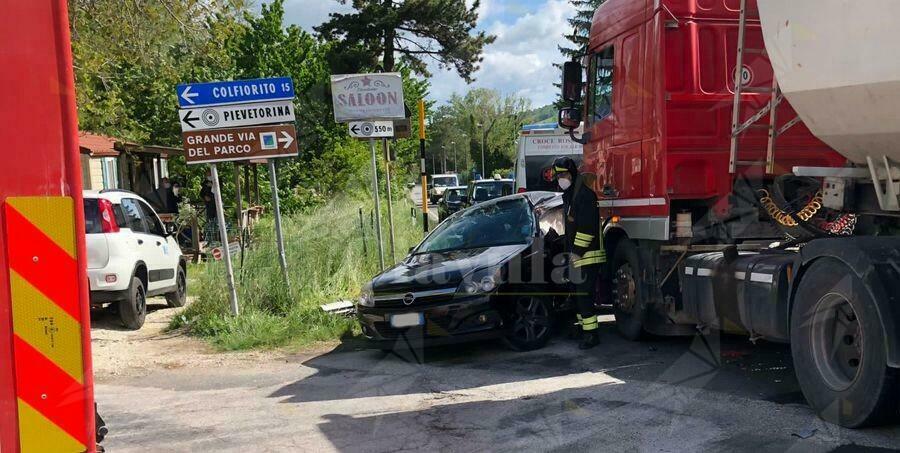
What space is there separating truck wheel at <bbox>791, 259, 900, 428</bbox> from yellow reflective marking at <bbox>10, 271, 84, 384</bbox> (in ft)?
12.6

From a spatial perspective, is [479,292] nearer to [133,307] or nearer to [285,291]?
[285,291]

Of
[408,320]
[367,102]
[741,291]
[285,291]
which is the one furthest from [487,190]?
[741,291]

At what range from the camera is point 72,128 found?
2336 millimetres

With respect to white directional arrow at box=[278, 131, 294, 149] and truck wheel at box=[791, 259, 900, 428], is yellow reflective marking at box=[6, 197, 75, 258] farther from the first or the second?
white directional arrow at box=[278, 131, 294, 149]

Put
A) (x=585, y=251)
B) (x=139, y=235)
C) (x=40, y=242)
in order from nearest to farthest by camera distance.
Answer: (x=40, y=242)
(x=585, y=251)
(x=139, y=235)

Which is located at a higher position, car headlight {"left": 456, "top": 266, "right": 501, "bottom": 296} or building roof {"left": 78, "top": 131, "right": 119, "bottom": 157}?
building roof {"left": 78, "top": 131, "right": 119, "bottom": 157}

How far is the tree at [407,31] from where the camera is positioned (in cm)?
3058

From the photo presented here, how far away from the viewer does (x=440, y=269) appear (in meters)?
7.16

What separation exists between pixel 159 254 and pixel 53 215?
8.10 meters

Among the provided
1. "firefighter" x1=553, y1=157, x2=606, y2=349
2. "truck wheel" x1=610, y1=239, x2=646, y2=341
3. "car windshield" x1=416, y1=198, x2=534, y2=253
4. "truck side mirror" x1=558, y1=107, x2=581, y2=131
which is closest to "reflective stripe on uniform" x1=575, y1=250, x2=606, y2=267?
"firefighter" x1=553, y1=157, x2=606, y2=349

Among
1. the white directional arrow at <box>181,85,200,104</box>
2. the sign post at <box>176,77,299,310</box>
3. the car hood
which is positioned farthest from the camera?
the sign post at <box>176,77,299,310</box>

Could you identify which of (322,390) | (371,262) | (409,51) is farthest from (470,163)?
(322,390)

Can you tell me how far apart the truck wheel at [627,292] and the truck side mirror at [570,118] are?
1601 mm

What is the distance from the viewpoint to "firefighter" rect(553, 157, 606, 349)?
7012 mm
